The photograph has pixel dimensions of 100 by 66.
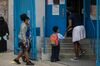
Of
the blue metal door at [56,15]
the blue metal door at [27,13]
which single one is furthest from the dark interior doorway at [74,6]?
the blue metal door at [27,13]

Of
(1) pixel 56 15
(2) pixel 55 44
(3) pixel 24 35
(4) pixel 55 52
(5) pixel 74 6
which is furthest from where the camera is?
(5) pixel 74 6

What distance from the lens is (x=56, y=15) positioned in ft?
53.9

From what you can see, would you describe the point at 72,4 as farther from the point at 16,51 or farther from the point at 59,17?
the point at 16,51

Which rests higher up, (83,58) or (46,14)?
(46,14)

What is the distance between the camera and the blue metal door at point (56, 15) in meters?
16.4

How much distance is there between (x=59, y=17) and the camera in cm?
1642

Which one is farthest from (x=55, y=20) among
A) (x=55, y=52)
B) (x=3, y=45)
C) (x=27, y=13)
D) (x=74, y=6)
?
(x=55, y=52)

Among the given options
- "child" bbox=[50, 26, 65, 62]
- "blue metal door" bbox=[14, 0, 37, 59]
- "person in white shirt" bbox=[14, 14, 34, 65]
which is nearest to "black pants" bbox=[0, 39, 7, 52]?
"blue metal door" bbox=[14, 0, 37, 59]

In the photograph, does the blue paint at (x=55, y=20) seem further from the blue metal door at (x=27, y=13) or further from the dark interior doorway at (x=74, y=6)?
the blue metal door at (x=27, y=13)

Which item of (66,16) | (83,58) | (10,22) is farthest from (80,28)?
(10,22)

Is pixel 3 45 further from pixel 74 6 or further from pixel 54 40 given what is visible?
pixel 74 6

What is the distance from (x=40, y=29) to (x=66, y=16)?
132 centimetres

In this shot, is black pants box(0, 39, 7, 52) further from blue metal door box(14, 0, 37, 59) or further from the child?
the child

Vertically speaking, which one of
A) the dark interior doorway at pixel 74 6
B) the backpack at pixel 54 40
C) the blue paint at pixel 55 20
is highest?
the dark interior doorway at pixel 74 6
